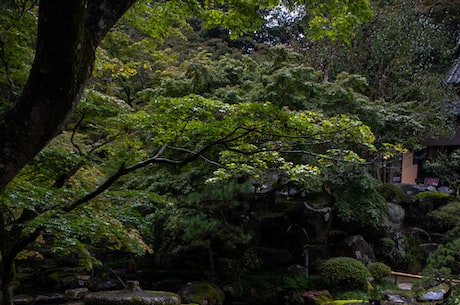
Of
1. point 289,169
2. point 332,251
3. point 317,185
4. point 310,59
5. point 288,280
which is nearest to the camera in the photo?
point 289,169

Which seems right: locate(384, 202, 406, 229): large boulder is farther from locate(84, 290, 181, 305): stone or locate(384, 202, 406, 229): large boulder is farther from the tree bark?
the tree bark

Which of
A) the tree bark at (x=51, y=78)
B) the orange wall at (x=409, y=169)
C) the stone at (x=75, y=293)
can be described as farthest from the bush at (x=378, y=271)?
the tree bark at (x=51, y=78)

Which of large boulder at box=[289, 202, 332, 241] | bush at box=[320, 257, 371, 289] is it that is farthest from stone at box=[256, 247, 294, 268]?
bush at box=[320, 257, 371, 289]

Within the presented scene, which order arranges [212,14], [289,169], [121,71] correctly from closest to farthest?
1. [212,14]
2. [289,169]
3. [121,71]

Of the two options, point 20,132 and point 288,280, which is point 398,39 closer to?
point 288,280

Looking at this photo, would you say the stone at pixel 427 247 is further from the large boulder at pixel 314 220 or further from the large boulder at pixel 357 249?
the large boulder at pixel 314 220

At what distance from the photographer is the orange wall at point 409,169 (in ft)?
62.6

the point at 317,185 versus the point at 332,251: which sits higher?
the point at 317,185

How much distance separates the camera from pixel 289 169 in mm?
5039

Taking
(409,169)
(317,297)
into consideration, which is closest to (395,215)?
(317,297)

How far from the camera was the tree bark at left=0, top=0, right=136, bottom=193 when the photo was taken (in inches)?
61.7

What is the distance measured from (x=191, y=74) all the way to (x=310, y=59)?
6.66 m

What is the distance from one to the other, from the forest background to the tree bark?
0.05 metres

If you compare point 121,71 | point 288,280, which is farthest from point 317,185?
point 121,71
